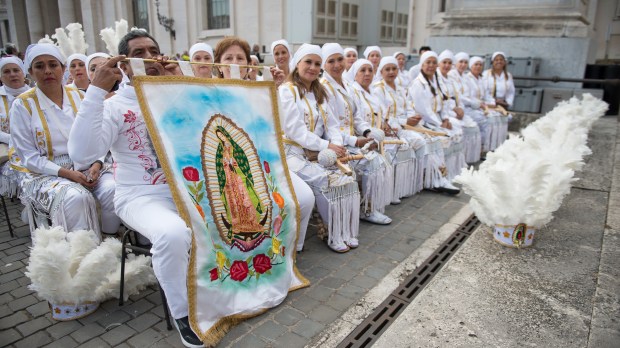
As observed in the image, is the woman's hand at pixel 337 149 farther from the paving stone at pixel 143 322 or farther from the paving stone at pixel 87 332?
the paving stone at pixel 87 332

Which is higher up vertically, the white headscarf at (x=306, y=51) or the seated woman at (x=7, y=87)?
the white headscarf at (x=306, y=51)

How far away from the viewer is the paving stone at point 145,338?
8.28 ft

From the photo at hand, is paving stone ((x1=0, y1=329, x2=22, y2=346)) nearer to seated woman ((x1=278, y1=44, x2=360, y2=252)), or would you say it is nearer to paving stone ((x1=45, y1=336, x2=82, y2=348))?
paving stone ((x1=45, y1=336, x2=82, y2=348))

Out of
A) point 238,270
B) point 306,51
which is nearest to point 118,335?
point 238,270

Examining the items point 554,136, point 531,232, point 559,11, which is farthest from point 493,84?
point 531,232

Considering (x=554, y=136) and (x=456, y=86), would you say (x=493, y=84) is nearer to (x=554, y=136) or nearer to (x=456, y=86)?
(x=456, y=86)

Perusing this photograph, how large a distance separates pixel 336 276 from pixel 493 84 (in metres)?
6.56

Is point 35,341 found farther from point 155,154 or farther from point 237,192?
point 237,192

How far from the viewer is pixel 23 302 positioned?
9.80 feet

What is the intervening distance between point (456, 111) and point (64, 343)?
241 inches

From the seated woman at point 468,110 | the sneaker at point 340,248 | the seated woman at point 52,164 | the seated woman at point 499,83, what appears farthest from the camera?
the seated woman at point 499,83

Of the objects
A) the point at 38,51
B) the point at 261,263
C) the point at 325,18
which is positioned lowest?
the point at 261,263

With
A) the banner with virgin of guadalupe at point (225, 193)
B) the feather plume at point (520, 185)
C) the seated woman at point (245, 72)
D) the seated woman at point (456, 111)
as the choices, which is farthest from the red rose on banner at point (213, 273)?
the seated woman at point (456, 111)

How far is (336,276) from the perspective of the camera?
3365 mm
